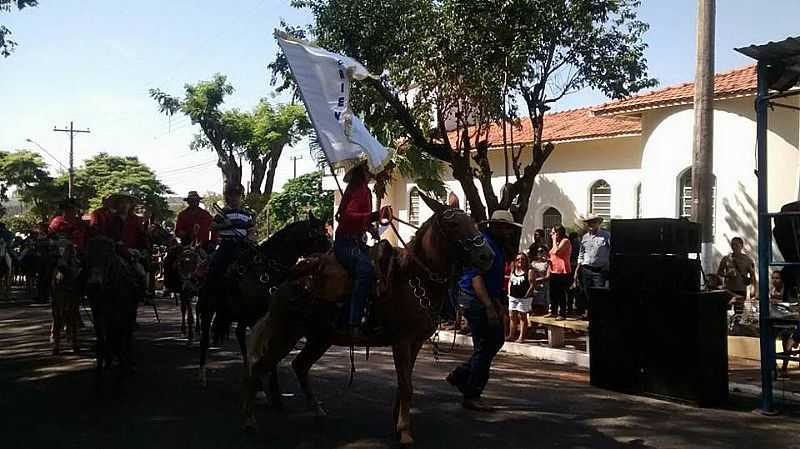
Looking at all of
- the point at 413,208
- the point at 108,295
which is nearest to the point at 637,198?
the point at 413,208

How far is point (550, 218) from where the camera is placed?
27.2 meters

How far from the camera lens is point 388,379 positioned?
1069cm

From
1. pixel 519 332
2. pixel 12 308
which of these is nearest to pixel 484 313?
pixel 519 332

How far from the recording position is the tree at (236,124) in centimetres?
5384

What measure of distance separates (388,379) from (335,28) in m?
10.2

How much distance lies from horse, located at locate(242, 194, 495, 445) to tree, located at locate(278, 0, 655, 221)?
772 cm

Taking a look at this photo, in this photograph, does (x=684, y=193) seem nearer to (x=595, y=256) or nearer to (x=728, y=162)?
(x=728, y=162)

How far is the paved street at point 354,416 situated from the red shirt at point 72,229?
1846 millimetres

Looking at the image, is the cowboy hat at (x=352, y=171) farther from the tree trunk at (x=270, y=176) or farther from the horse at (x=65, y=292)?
the tree trunk at (x=270, y=176)

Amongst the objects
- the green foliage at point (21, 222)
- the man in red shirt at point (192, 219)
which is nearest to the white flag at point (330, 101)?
the man in red shirt at point (192, 219)

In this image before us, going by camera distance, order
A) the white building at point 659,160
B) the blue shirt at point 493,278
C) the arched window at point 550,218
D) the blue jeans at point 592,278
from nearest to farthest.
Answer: the blue shirt at point 493,278 < the blue jeans at point 592,278 < the white building at point 659,160 < the arched window at point 550,218

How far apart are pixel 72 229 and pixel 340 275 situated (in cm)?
680

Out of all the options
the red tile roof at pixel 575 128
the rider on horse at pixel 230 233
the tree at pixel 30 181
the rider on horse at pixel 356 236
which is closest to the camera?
the rider on horse at pixel 356 236

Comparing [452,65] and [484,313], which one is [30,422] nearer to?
[484,313]
